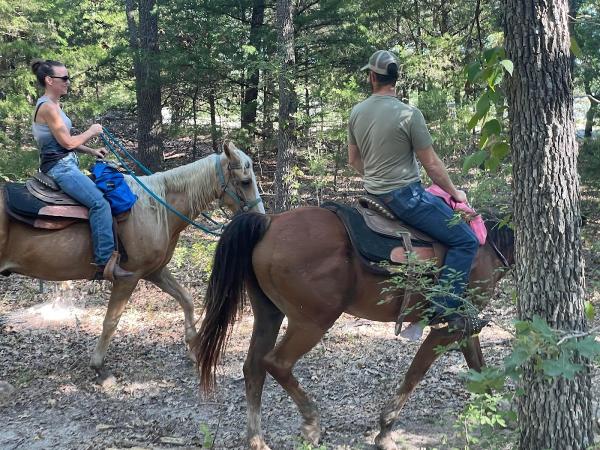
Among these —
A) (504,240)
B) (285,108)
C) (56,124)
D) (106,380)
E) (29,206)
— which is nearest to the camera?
(504,240)

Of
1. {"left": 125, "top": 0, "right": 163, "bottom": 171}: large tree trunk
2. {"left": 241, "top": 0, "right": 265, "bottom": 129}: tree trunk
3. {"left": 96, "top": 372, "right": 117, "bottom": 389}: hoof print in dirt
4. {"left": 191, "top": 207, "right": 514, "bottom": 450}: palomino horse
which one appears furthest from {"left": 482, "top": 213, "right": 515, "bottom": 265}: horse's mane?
{"left": 125, "top": 0, "right": 163, "bottom": 171}: large tree trunk

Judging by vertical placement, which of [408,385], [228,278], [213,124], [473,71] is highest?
[473,71]

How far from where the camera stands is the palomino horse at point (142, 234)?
5340 millimetres

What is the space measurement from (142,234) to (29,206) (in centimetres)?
106

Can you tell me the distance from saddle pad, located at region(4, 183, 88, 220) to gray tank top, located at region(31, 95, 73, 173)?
0.30 metres

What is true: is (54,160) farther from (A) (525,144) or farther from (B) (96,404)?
(A) (525,144)

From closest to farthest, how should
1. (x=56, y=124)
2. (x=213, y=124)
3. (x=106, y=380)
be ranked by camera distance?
(x=56, y=124), (x=106, y=380), (x=213, y=124)

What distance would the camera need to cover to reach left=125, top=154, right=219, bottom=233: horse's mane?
579cm

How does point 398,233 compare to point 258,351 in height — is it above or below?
above

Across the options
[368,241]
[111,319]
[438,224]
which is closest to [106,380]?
[111,319]

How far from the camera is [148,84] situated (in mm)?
12320

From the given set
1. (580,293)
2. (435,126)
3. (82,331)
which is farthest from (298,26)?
(580,293)

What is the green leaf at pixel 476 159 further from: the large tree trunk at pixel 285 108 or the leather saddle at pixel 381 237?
the large tree trunk at pixel 285 108

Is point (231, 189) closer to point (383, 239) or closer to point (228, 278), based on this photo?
point (228, 278)
